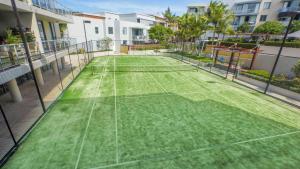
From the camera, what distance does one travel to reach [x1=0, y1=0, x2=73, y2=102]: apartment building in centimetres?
739

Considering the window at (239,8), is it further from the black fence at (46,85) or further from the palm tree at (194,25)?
the black fence at (46,85)

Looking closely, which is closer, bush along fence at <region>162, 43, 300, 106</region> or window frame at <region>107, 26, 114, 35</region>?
bush along fence at <region>162, 43, 300, 106</region>

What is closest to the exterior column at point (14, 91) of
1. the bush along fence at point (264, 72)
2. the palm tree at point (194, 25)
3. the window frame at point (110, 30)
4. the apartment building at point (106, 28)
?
the bush along fence at point (264, 72)

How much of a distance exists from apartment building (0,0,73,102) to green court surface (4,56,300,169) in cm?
257

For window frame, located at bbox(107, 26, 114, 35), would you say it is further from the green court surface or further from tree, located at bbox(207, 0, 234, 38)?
the green court surface

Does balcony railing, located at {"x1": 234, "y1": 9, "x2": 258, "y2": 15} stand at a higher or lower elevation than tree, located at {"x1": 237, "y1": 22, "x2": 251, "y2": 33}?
higher

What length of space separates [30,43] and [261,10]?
47529mm

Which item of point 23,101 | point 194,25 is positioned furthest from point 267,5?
point 23,101

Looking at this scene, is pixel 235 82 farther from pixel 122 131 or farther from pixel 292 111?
pixel 122 131

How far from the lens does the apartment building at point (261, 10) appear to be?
1398 inches

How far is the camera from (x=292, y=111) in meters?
9.39

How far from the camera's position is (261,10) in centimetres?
3844

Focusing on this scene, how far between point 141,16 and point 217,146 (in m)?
52.2

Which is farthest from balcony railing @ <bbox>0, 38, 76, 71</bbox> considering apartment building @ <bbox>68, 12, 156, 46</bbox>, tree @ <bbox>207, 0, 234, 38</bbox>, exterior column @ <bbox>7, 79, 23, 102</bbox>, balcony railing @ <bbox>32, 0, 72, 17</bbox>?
tree @ <bbox>207, 0, 234, 38</bbox>
